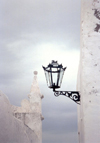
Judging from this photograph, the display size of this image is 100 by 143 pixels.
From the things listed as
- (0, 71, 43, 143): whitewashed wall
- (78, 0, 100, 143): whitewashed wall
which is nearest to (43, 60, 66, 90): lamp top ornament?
(78, 0, 100, 143): whitewashed wall

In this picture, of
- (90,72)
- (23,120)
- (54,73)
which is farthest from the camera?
(23,120)

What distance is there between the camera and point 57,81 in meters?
5.27

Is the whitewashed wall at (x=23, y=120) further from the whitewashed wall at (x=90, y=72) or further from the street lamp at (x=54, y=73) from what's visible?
the whitewashed wall at (x=90, y=72)

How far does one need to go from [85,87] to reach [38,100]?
5.94 meters

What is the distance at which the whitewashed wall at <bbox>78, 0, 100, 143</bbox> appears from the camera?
15.4 feet

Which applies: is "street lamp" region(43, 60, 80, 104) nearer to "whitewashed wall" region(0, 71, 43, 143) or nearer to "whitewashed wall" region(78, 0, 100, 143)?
"whitewashed wall" region(78, 0, 100, 143)

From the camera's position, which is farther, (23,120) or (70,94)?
(23,120)

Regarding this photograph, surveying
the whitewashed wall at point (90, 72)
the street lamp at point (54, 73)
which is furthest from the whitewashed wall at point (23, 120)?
the whitewashed wall at point (90, 72)

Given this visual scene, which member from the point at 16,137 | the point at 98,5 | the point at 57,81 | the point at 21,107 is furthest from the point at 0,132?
the point at 21,107

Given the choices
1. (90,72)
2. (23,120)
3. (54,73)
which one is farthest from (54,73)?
(23,120)

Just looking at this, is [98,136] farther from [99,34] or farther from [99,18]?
[99,18]

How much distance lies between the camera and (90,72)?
5.05 metres

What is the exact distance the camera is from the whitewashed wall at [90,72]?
4699 mm

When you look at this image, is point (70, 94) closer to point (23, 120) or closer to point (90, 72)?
point (90, 72)
